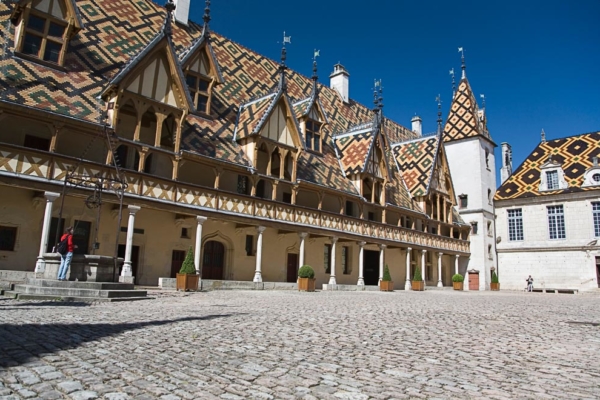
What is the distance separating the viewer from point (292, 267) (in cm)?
2670

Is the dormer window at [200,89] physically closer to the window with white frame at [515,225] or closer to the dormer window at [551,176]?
the window with white frame at [515,225]

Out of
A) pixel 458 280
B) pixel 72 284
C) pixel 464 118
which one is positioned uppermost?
pixel 464 118

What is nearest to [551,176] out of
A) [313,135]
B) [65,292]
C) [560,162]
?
[560,162]

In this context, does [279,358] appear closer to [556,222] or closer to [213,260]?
[213,260]

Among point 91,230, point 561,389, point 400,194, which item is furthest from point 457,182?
point 561,389

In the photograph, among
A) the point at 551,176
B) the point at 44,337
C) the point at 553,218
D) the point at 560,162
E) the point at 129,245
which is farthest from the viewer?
the point at 560,162

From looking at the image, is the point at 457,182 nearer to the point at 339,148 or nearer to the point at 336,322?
the point at 339,148

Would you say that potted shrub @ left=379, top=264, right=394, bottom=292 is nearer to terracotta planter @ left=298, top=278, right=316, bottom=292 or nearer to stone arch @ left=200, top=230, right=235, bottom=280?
terracotta planter @ left=298, top=278, right=316, bottom=292

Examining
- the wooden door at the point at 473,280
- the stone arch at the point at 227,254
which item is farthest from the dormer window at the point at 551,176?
the stone arch at the point at 227,254

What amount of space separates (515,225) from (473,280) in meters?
6.76

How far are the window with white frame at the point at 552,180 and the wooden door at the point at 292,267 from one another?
24060mm

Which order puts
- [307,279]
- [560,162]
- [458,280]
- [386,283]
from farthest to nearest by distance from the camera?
[560,162]
[458,280]
[386,283]
[307,279]

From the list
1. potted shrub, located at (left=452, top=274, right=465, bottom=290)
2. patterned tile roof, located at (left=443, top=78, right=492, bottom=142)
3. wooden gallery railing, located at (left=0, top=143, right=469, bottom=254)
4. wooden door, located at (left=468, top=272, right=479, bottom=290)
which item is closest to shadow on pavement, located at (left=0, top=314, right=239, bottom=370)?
wooden gallery railing, located at (left=0, top=143, right=469, bottom=254)

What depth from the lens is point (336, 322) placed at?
8328 mm
